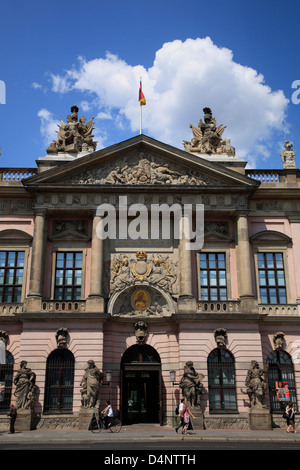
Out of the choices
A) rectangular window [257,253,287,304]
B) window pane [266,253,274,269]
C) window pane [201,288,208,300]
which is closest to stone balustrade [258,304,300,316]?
rectangular window [257,253,287,304]

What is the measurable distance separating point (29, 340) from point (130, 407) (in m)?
7.56

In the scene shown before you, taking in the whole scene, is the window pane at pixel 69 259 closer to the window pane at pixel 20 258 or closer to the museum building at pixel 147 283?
the museum building at pixel 147 283

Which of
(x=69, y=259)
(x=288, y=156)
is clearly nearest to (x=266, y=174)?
(x=288, y=156)

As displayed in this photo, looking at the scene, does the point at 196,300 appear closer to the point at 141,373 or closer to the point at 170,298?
the point at 170,298

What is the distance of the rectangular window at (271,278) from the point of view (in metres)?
31.2

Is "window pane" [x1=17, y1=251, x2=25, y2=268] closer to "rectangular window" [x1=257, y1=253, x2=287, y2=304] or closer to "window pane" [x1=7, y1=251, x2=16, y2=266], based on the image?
"window pane" [x1=7, y1=251, x2=16, y2=266]

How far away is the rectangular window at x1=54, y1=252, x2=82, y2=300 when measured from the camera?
3045 cm

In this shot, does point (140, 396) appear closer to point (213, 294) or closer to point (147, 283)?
point (147, 283)

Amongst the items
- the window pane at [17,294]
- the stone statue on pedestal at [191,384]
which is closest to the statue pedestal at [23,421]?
the window pane at [17,294]

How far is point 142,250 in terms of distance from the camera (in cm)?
3142

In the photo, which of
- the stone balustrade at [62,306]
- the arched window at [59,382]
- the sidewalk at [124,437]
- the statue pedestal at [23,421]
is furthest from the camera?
the stone balustrade at [62,306]

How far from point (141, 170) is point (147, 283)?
763 centimetres

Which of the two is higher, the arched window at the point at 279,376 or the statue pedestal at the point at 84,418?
the arched window at the point at 279,376

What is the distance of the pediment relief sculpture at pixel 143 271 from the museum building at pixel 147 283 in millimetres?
68
